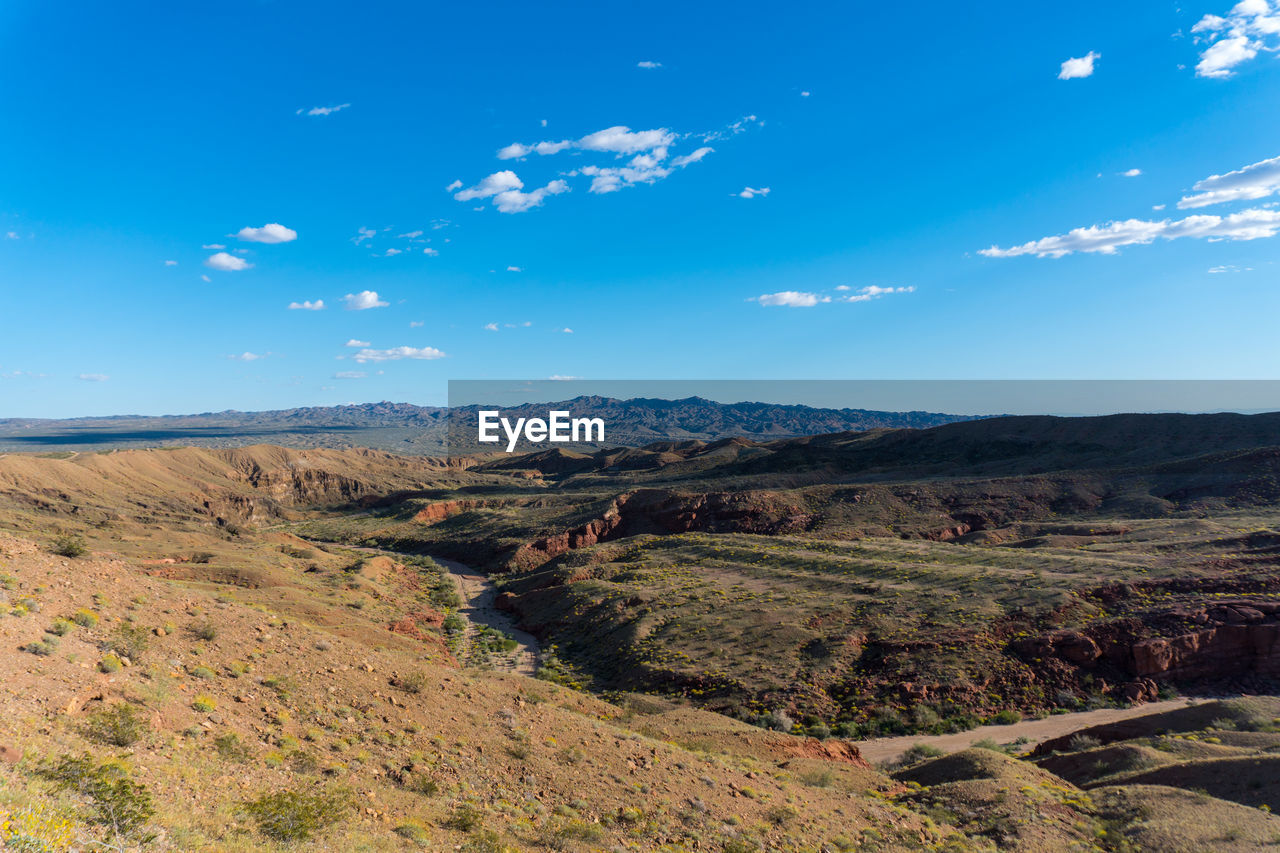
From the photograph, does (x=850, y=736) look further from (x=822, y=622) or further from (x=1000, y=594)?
(x=1000, y=594)

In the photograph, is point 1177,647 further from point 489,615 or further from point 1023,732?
point 489,615

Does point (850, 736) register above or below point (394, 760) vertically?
below

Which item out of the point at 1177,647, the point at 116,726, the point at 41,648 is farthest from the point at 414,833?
the point at 1177,647

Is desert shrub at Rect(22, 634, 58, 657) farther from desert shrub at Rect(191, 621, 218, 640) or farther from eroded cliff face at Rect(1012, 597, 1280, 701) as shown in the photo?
eroded cliff face at Rect(1012, 597, 1280, 701)

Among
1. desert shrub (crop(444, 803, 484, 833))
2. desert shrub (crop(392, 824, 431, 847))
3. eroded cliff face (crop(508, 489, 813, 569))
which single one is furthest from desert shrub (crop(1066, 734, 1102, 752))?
eroded cliff face (crop(508, 489, 813, 569))

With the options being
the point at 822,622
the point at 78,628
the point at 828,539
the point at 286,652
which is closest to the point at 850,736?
the point at 822,622

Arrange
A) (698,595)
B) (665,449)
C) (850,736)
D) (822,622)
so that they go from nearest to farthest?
(850,736) → (822,622) → (698,595) → (665,449)
